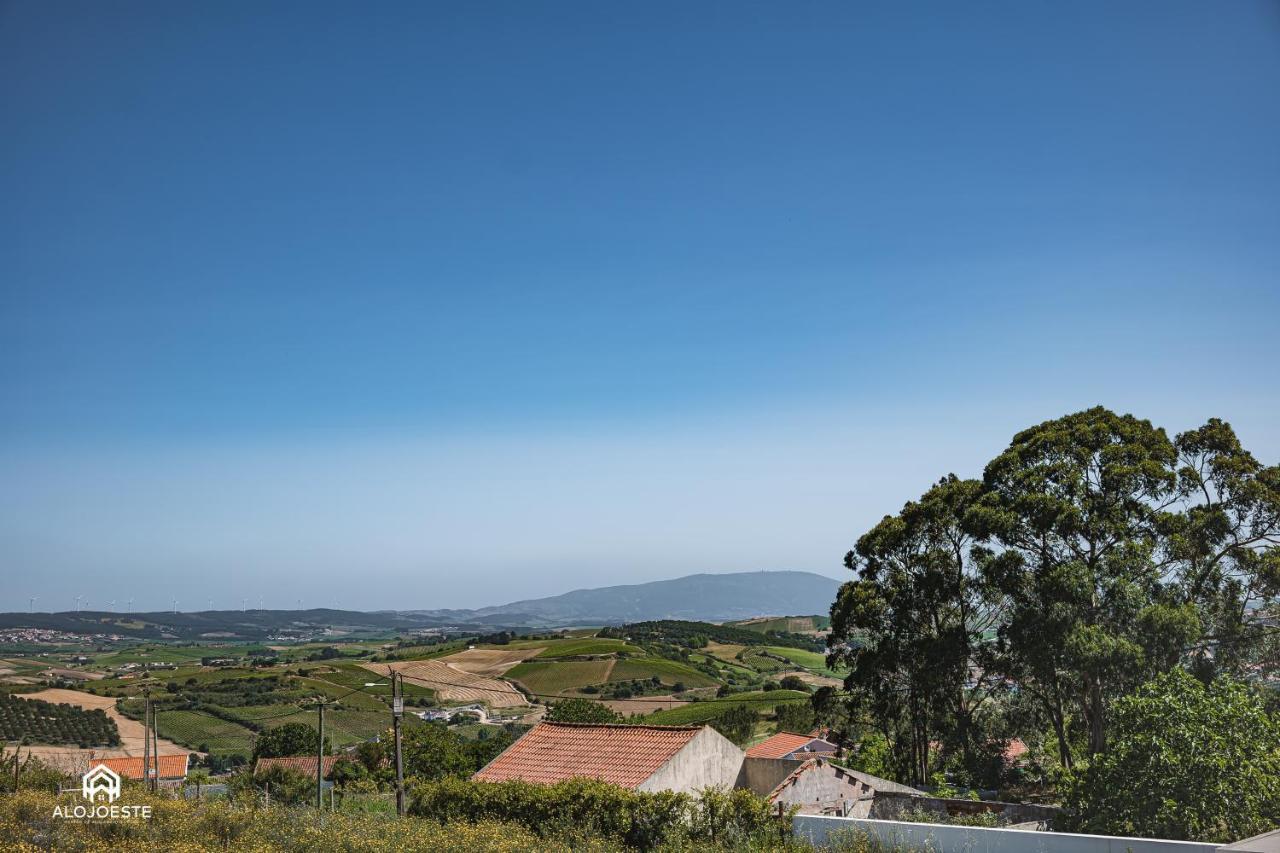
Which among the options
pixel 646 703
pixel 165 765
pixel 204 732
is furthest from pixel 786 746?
pixel 204 732

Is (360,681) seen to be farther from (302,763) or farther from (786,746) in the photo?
(786,746)

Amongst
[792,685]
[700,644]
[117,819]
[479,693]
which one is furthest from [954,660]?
[700,644]

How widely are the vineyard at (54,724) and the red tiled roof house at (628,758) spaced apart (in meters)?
59.2

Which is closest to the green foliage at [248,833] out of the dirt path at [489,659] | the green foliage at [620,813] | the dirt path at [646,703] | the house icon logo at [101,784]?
the green foliage at [620,813]

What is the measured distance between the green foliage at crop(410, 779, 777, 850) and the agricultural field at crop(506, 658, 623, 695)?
295 ft

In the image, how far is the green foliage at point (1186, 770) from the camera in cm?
1208

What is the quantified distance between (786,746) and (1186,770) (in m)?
25.1

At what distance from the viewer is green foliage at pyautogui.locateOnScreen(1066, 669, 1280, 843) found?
12078 millimetres

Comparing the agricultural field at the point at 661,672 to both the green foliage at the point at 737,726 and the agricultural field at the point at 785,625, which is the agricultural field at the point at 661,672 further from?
the agricultural field at the point at 785,625

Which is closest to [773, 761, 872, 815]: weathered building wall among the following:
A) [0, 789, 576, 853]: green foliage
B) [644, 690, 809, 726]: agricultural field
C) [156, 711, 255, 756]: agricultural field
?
[0, 789, 576, 853]: green foliage

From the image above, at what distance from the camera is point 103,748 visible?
212ft

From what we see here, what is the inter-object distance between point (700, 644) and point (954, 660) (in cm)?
11662

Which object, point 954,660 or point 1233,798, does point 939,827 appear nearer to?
point 1233,798

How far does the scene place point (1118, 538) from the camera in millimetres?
20047
